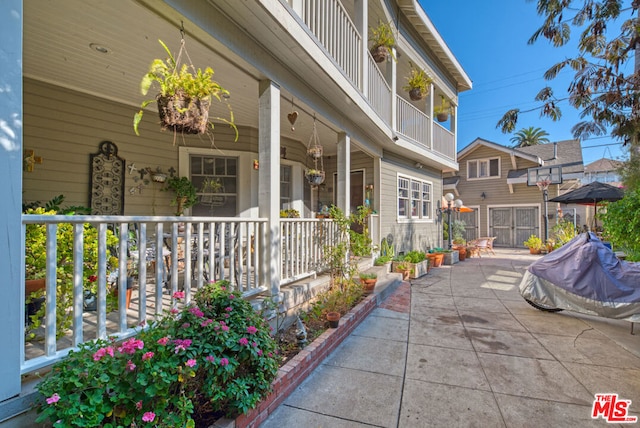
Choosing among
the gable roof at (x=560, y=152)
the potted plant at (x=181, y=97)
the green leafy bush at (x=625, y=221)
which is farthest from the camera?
the gable roof at (x=560, y=152)

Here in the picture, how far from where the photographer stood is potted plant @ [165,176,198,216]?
17.0 ft

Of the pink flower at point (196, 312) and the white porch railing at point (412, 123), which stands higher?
the white porch railing at point (412, 123)

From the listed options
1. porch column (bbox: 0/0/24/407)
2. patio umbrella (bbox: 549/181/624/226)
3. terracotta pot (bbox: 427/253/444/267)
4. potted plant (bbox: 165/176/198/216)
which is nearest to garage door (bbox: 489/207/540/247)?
patio umbrella (bbox: 549/181/624/226)

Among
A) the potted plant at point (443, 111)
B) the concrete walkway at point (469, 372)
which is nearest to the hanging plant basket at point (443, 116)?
the potted plant at point (443, 111)

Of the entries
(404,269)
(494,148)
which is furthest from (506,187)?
(404,269)

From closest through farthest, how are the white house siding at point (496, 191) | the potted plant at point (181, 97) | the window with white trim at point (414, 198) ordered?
the potted plant at point (181, 97), the window with white trim at point (414, 198), the white house siding at point (496, 191)

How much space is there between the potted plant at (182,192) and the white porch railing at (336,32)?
3288mm

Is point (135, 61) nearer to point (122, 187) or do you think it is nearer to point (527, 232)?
point (122, 187)

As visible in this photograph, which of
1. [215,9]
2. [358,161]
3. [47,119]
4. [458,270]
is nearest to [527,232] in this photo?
[458,270]

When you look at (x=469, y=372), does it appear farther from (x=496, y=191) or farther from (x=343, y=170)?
(x=496, y=191)

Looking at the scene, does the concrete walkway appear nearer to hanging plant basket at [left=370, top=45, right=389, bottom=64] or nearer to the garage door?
hanging plant basket at [left=370, top=45, right=389, bottom=64]

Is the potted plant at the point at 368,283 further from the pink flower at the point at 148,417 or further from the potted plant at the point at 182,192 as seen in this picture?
the pink flower at the point at 148,417

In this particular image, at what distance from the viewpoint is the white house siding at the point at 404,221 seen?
7.65m

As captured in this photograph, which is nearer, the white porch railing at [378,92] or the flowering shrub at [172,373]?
the flowering shrub at [172,373]
